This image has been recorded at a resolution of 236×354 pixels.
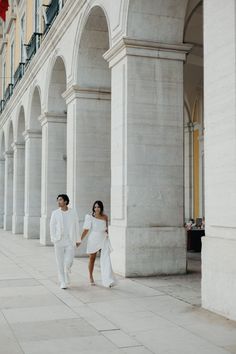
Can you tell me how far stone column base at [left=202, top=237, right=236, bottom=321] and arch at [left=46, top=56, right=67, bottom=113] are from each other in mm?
12275

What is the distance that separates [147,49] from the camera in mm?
10734

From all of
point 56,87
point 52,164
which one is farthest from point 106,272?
point 56,87

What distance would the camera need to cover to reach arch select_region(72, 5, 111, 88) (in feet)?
46.1

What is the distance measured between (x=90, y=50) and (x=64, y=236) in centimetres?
722

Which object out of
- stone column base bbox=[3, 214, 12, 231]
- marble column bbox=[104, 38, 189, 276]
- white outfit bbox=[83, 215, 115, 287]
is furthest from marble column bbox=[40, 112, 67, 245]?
stone column base bbox=[3, 214, 12, 231]

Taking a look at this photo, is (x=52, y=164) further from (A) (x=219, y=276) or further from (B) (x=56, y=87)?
(A) (x=219, y=276)

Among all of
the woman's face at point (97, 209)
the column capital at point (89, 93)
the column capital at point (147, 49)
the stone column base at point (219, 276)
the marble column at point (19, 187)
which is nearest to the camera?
the stone column base at point (219, 276)

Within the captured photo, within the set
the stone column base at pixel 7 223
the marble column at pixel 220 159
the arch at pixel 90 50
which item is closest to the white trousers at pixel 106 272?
the marble column at pixel 220 159

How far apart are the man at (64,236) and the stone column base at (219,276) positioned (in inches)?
114

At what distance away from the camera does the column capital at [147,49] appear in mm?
10625

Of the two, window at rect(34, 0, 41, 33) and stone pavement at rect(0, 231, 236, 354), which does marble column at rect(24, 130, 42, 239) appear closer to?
window at rect(34, 0, 41, 33)

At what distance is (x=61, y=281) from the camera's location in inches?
358

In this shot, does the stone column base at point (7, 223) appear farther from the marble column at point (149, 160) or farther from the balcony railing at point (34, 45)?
the marble column at point (149, 160)

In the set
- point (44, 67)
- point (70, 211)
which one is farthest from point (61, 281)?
point (44, 67)
